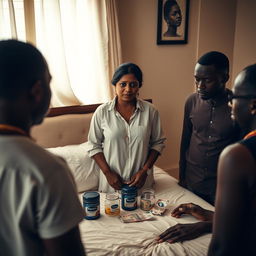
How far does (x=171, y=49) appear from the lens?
3.21 metres

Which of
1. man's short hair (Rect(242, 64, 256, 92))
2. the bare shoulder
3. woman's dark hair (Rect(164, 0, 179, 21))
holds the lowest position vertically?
the bare shoulder

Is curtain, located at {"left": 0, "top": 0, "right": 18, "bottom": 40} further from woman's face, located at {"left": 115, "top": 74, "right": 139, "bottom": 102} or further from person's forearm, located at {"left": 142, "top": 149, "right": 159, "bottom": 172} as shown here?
person's forearm, located at {"left": 142, "top": 149, "right": 159, "bottom": 172}

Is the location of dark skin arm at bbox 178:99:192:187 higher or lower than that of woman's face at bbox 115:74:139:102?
lower

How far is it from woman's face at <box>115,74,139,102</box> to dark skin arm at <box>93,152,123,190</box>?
0.43 meters

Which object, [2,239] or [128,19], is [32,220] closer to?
[2,239]

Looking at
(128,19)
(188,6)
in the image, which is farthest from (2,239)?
(188,6)

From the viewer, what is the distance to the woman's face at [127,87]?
6.68 feet

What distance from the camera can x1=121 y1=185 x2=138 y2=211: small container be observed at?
1.87 meters

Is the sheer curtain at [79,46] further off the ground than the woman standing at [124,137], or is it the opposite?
the sheer curtain at [79,46]

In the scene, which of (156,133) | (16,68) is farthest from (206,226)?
(16,68)

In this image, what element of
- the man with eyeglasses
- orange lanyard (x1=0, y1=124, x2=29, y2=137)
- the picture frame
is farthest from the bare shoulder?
the picture frame

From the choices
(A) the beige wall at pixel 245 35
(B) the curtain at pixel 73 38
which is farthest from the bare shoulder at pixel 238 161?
(A) the beige wall at pixel 245 35

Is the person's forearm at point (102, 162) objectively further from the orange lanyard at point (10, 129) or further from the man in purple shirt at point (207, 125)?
the orange lanyard at point (10, 129)

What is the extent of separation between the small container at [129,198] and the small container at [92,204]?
0.19 metres
